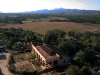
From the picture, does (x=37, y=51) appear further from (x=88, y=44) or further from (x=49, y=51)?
(x=88, y=44)

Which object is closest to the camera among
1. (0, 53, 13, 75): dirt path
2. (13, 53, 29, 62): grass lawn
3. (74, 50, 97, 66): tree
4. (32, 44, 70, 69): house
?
(0, 53, 13, 75): dirt path


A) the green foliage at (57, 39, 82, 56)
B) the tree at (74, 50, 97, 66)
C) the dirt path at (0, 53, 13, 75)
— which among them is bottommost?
the dirt path at (0, 53, 13, 75)

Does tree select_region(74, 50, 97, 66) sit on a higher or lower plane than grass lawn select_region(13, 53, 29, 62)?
higher

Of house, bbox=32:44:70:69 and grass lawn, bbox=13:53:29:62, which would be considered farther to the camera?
grass lawn, bbox=13:53:29:62

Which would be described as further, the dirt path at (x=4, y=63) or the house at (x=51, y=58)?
the house at (x=51, y=58)

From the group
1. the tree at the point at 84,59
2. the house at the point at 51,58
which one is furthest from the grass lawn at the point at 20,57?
the tree at the point at 84,59

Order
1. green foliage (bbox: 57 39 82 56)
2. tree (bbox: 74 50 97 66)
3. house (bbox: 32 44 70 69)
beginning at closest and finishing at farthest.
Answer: house (bbox: 32 44 70 69) < tree (bbox: 74 50 97 66) < green foliage (bbox: 57 39 82 56)

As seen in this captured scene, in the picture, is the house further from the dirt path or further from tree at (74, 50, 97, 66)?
the dirt path

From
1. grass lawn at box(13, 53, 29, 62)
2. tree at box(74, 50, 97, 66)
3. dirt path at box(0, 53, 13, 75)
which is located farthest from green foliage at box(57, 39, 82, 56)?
dirt path at box(0, 53, 13, 75)

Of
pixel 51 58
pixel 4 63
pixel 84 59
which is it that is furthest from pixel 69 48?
pixel 4 63

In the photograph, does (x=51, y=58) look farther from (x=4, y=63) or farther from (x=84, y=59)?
(x=4, y=63)

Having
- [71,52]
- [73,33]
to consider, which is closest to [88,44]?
[71,52]

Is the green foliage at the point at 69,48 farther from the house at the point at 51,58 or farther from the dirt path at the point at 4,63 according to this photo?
the dirt path at the point at 4,63
